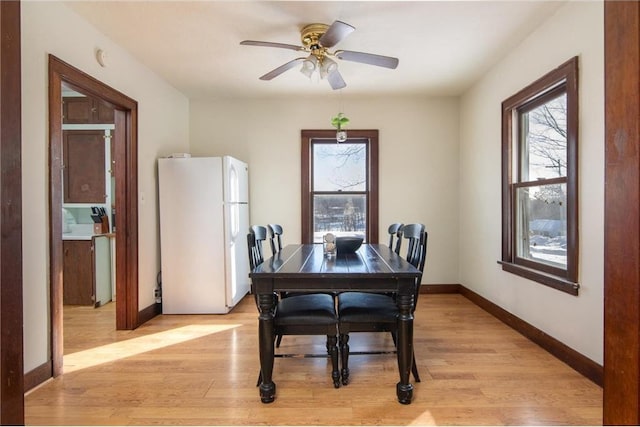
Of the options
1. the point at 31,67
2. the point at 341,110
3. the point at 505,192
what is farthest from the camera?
the point at 341,110

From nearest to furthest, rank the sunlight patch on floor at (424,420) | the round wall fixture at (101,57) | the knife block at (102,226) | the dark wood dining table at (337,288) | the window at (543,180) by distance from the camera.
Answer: the sunlight patch on floor at (424,420), the dark wood dining table at (337,288), the window at (543,180), the round wall fixture at (101,57), the knife block at (102,226)

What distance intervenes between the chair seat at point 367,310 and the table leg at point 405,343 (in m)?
0.09

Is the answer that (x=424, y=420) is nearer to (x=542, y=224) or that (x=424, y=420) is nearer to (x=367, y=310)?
(x=367, y=310)

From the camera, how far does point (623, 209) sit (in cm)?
76

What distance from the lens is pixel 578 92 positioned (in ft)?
7.59

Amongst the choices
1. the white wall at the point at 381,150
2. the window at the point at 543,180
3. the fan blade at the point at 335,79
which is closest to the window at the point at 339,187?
the white wall at the point at 381,150

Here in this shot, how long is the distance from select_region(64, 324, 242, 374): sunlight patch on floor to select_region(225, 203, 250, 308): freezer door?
514 millimetres

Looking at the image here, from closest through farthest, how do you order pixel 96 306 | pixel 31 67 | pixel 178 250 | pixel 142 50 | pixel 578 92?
pixel 31 67, pixel 578 92, pixel 142 50, pixel 178 250, pixel 96 306

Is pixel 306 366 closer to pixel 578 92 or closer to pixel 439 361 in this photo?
pixel 439 361

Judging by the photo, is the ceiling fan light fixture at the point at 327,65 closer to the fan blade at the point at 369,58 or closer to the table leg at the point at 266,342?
the fan blade at the point at 369,58

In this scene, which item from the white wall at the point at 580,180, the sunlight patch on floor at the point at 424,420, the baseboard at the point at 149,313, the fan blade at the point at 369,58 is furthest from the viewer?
the baseboard at the point at 149,313

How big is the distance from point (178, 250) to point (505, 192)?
339 centimetres

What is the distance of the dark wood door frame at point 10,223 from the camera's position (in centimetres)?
103

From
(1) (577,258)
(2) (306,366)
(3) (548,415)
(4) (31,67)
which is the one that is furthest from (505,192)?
(4) (31,67)
